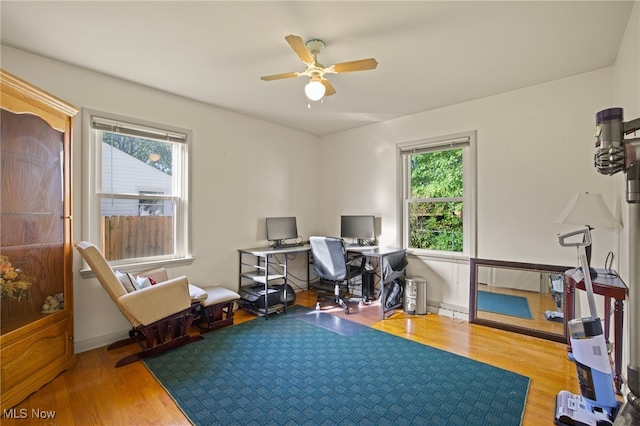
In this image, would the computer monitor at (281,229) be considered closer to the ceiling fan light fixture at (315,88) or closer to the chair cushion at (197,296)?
the chair cushion at (197,296)

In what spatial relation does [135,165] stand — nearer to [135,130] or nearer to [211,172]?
[135,130]

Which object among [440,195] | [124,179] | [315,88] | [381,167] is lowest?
[440,195]

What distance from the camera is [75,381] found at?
7.09 feet

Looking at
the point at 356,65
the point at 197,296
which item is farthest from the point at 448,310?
the point at 356,65

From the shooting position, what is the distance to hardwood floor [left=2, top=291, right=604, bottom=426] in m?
1.80

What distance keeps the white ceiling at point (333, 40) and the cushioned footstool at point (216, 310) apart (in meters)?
2.20

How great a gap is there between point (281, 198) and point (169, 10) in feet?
9.23

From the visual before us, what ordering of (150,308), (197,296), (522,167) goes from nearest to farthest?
(150,308) → (197,296) → (522,167)

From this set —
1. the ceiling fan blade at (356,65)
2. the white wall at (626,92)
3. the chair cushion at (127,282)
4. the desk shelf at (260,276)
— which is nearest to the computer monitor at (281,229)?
the desk shelf at (260,276)

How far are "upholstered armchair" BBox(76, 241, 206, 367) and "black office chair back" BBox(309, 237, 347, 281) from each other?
5.22 feet

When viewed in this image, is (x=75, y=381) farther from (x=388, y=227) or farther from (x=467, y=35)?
(x=467, y=35)

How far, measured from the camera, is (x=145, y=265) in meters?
3.03

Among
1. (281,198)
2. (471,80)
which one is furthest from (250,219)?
(471,80)

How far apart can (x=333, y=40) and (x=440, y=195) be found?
2380 mm
